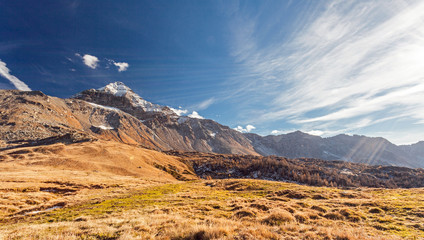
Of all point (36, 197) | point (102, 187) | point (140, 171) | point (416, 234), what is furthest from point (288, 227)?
point (140, 171)

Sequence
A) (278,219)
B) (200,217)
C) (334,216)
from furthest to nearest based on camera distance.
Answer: (334,216) < (200,217) < (278,219)

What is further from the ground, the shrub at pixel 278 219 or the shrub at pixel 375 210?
the shrub at pixel 278 219

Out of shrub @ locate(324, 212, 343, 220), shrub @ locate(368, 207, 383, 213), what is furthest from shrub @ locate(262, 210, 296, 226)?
shrub @ locate(368, 207, 383, 213)

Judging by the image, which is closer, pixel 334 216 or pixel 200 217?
pixel 200 217

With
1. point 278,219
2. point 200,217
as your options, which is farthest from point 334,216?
point 200,217

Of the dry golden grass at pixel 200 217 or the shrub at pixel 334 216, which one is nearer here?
the dry golden grass at pixel 200 217

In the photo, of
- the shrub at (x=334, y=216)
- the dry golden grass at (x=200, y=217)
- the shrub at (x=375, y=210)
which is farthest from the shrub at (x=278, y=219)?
the shrub at (x=375, y=210)

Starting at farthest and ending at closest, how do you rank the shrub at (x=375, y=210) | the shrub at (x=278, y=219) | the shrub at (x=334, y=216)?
1. the shrub at (x=375, y=210)
2. the shrub at (x=334, y=216)
3. the shrub at (x=278, y=219)

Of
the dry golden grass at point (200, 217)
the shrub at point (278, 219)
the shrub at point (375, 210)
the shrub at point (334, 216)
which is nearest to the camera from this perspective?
the dry golden grass at point (200, 217)

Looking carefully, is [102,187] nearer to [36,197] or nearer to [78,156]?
[36,197]

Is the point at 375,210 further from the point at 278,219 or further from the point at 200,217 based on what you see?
the point at 200,217

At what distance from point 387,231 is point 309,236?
7989mm

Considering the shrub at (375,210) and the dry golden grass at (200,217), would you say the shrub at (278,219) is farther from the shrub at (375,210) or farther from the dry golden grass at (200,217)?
the shrub at (375,210)

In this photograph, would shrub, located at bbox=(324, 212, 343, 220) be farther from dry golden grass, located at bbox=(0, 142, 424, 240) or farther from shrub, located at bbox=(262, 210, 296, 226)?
shrub, located at bbox=(262, 210, 296, 226)
